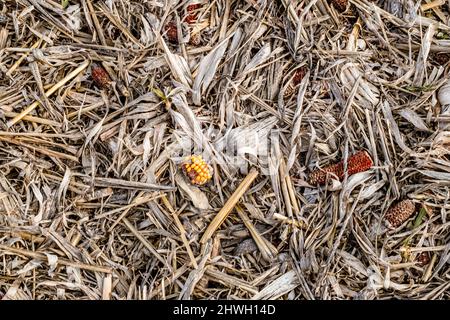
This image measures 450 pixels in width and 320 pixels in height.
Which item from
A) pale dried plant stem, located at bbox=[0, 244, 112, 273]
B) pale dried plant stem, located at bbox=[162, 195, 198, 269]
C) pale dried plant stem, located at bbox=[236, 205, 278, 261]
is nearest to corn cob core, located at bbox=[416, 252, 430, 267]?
pale dried plant stem, located at bbox=[236, 205, 278, 261]

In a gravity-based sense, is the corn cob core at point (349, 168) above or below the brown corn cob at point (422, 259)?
above

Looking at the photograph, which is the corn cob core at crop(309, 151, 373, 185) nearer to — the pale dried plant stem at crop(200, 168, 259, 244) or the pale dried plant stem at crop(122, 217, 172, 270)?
the pale dried plant stem at crop(200, 168, 259, 244)

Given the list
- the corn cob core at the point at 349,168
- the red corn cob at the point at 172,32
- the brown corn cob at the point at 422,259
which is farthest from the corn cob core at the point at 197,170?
the brown corn cob at the point at 422,259

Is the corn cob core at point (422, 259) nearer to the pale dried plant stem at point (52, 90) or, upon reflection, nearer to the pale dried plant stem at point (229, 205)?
the pale dried plant stem at point (229, 205)

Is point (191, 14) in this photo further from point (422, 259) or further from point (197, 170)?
point (422, 259)

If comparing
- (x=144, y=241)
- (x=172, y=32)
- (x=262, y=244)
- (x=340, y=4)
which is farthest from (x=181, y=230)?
(x=340, y=4)

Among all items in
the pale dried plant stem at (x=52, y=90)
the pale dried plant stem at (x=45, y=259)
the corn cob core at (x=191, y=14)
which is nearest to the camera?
the pale dried plant stem at (x=45, y=259)
